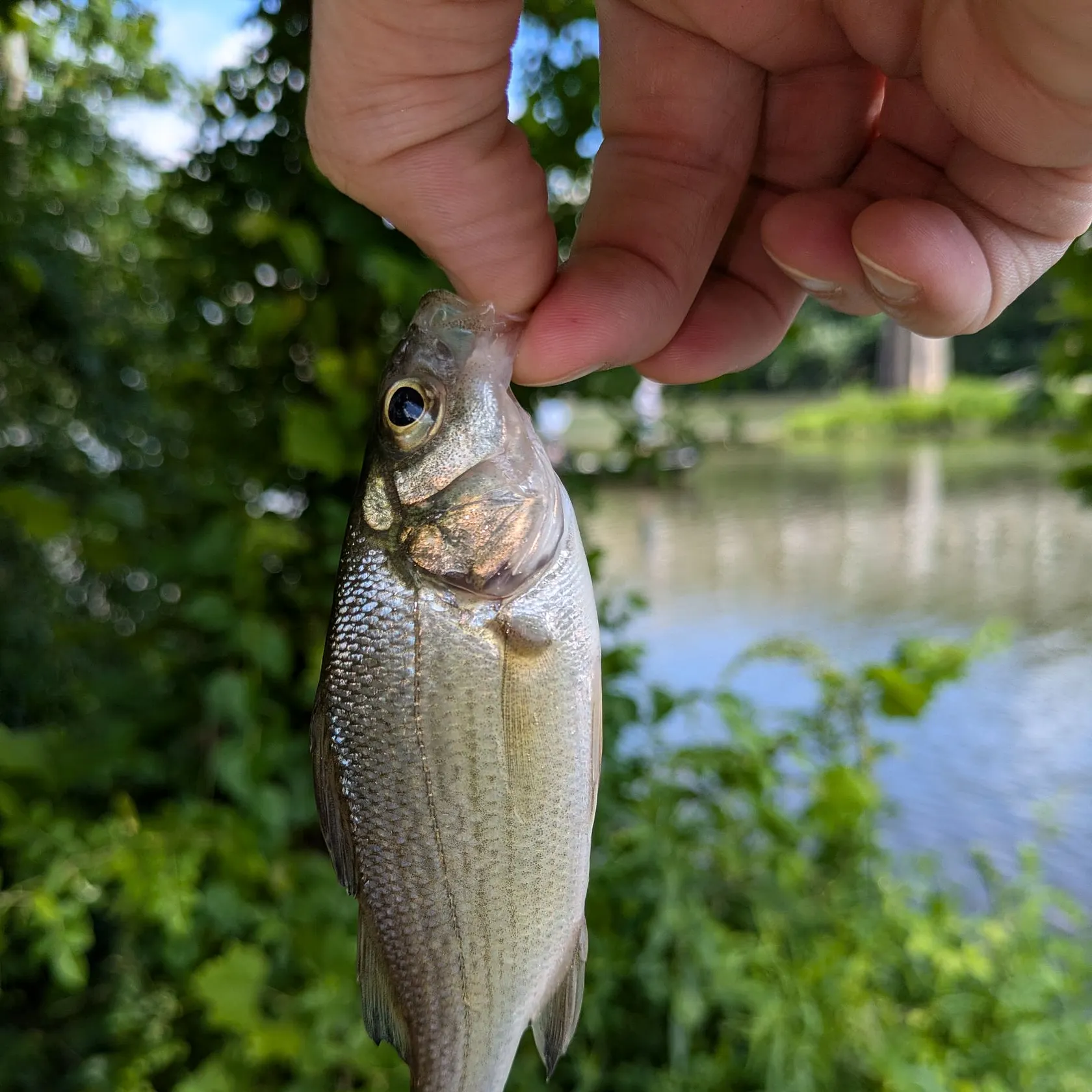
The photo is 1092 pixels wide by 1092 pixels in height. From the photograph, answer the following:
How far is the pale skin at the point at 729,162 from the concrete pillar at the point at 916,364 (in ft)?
24.4

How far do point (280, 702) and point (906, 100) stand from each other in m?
1.63

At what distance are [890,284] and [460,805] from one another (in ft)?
2.47

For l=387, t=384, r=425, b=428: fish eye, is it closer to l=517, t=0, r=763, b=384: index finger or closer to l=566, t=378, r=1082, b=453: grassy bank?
l=517, t=0, r=763, b=384: index finger

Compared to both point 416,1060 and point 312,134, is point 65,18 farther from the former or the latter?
point 416,1060

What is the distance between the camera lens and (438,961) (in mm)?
974

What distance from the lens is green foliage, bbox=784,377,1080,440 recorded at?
7520 mm

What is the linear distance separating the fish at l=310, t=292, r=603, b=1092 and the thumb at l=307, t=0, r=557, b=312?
0.39 m

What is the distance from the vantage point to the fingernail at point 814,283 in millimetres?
1065

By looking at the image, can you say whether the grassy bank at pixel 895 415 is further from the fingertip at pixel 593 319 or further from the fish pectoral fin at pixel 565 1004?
the fish pectoral fin at pixel 565 1004

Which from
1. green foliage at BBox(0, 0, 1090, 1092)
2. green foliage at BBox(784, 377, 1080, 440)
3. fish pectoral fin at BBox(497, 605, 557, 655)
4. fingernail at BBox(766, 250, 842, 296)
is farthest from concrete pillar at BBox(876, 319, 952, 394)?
fish pectoral fin at BBox(497, 605, 557, 655)

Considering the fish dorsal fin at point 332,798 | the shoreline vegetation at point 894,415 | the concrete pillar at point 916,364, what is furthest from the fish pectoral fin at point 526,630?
the concrete pillar at point 916,364

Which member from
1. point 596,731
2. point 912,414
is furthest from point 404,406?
point 912,414

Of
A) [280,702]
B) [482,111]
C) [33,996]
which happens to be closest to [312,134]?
[482,111]

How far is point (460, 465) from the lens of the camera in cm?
104
